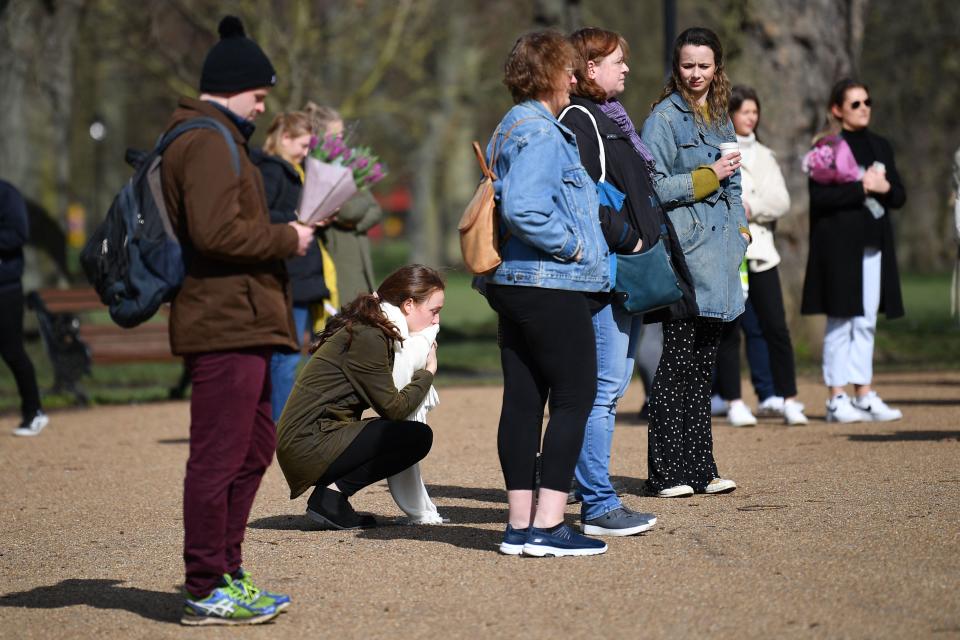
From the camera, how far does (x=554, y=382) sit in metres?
5.52

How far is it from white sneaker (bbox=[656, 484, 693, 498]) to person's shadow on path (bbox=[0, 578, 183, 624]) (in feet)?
7.99

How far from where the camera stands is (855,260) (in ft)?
31.0

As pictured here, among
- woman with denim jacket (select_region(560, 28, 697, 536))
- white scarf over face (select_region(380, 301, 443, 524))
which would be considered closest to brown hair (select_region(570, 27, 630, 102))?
woman with denim jacket (select_region(560, 28, 697, 536))

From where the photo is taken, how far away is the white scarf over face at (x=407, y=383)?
6.33 metres

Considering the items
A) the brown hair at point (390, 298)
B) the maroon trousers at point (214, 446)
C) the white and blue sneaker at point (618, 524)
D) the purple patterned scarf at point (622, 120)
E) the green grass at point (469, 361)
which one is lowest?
the green grass at point (469, 361)

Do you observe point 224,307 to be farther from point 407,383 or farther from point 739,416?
point 739,416

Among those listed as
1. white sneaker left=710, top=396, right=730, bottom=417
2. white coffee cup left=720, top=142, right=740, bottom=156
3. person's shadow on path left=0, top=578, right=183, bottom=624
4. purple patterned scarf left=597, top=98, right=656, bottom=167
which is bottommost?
white sneaker left=710, top=396, right=730, bottom=417

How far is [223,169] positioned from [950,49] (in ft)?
78.5

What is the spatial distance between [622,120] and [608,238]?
25.7 inches

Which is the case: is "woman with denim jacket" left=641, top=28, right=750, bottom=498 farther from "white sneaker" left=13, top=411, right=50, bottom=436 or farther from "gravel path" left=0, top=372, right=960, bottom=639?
"white sneaker" left=13, top=411, right=50, bottom=436

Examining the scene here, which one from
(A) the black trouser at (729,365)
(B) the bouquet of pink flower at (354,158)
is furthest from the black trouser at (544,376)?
(A) the black trouser at (729,365)

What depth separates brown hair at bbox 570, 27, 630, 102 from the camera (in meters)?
6.04

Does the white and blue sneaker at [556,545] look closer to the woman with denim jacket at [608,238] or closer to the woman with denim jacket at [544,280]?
the woman with denim jacket at [544,280]

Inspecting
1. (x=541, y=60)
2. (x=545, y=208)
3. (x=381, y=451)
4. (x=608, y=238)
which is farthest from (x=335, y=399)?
(x=541, y=60)
